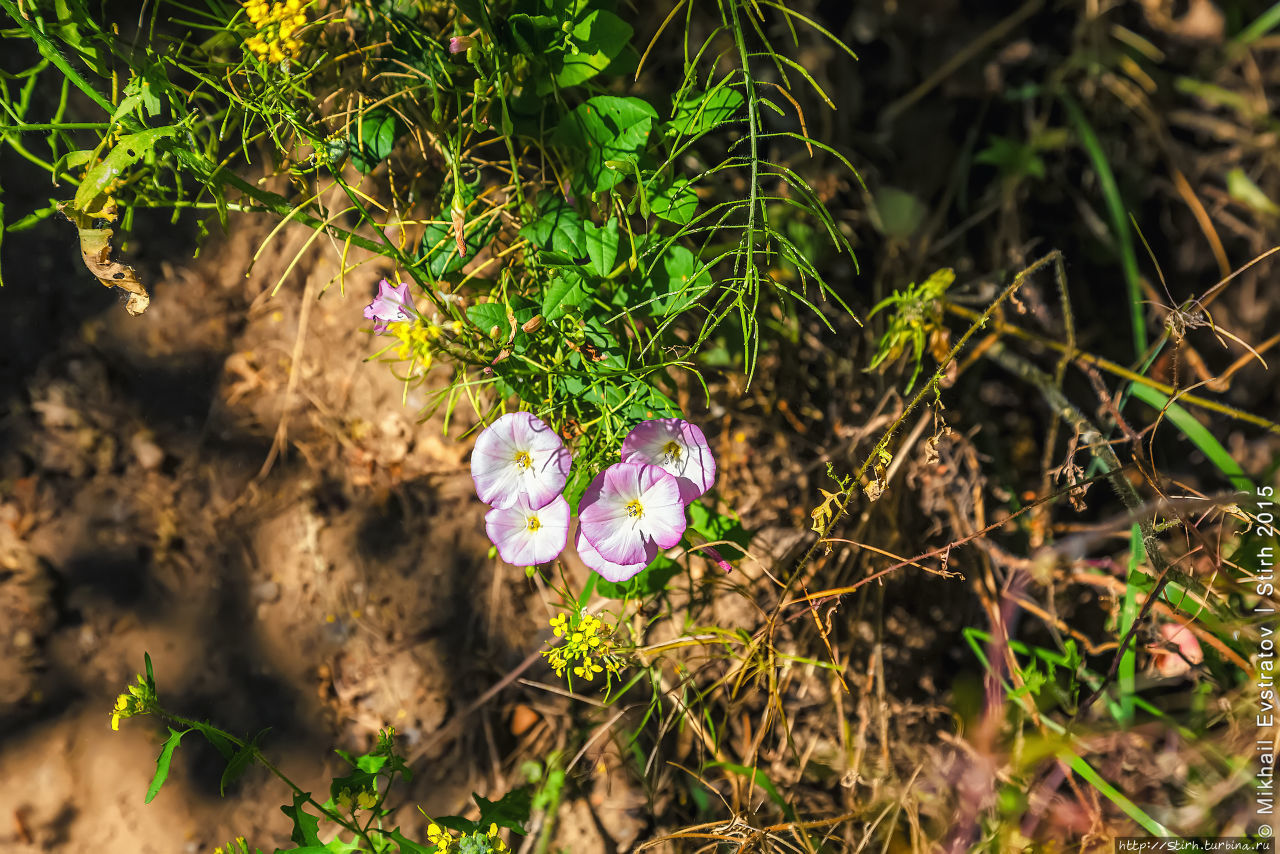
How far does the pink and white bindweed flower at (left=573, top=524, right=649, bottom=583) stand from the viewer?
110cm

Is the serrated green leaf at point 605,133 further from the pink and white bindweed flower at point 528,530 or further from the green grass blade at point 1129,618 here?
the green grass blade at point 1129,618

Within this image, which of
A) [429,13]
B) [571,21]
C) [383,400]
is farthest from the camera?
[383,400]

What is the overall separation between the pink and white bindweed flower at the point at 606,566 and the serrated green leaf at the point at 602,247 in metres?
0.38

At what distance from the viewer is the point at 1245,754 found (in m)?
1.51

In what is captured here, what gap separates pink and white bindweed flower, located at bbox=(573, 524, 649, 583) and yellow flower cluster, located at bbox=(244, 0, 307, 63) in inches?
33.7

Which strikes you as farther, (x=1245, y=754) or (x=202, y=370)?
(x=202, y=370)

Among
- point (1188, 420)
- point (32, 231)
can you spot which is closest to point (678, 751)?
point (1188, 420)

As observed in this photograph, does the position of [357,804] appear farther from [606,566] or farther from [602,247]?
[602,247]

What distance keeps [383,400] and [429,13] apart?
85 cm

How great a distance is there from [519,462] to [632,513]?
0.19m

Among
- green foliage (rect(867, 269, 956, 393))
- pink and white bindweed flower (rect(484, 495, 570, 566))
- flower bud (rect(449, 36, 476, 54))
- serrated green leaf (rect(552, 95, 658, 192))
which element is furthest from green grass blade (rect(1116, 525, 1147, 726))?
flower bud (rect(449, 36, 476, 54))

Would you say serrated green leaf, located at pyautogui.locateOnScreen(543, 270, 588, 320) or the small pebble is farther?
the small pebble

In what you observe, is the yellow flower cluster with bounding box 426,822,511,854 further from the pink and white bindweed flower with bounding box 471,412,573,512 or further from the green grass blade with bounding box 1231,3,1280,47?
the green grass blade with bounding box 1231,3,1280,47

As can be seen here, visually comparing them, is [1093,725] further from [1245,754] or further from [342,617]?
[342,617]
